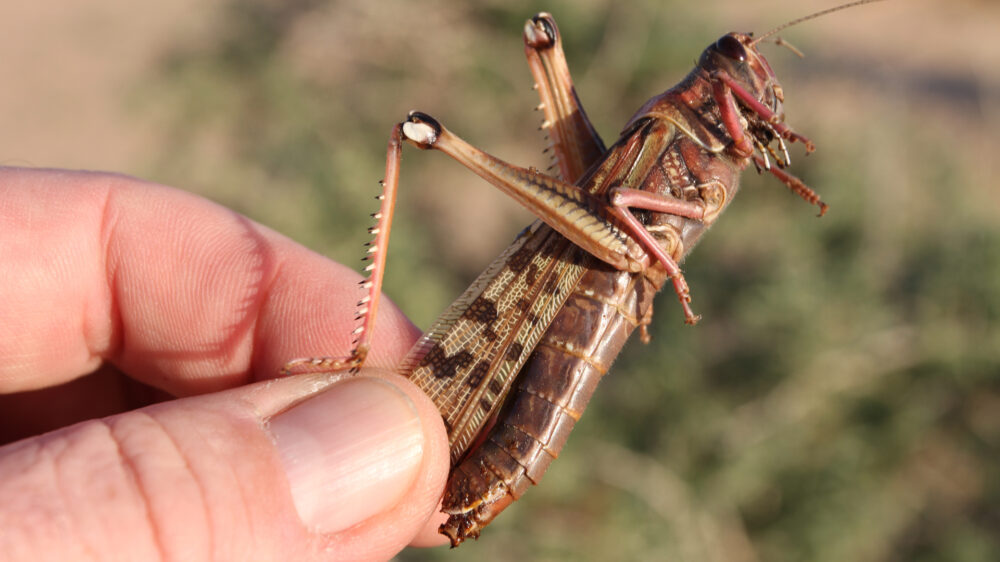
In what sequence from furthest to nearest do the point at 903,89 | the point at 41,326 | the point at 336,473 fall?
1. the point at 903,89
2. the point at 41,326
3. the point at 336,473

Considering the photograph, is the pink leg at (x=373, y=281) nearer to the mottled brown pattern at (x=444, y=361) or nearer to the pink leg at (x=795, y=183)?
the mottled brown pattern at (x=444, y=361)

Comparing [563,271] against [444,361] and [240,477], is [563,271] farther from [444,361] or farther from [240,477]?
[240,477]

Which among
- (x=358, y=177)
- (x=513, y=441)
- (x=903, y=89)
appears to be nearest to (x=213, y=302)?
(x=513, y=441)

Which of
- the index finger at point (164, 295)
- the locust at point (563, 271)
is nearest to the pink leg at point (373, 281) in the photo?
the locust at point (563, 271)

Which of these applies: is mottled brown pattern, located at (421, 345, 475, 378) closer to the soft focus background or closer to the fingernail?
the fingernail

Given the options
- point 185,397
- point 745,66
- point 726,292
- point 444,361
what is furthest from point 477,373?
point 726,292

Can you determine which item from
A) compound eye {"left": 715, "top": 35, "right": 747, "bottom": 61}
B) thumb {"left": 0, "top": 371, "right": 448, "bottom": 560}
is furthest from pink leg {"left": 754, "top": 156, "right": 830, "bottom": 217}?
thumb {"left": 0, "top": 371, "right": 448, "bottom": 560}

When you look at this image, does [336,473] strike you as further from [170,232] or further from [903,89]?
[903,89]

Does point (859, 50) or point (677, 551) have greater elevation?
point (859, 50)
